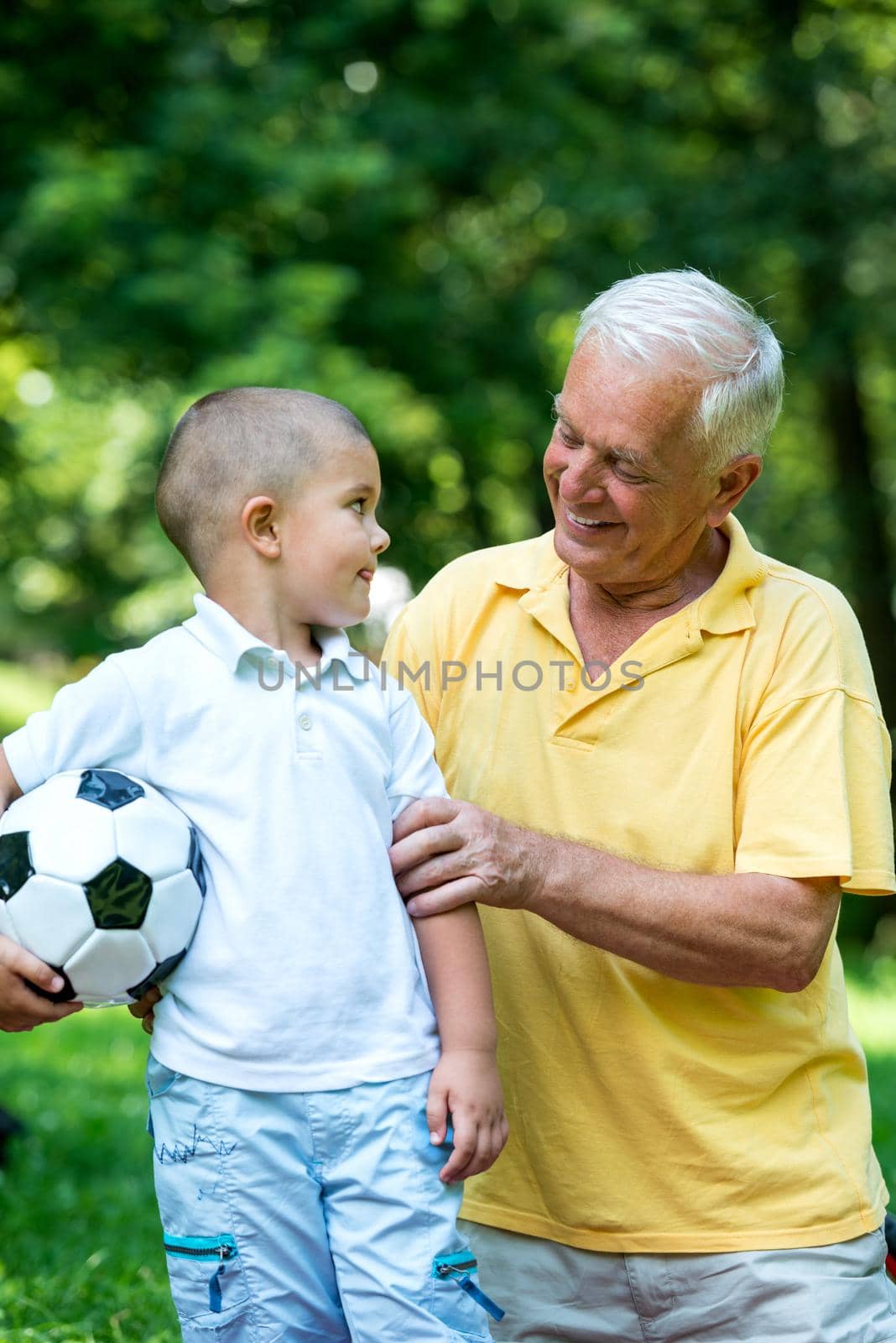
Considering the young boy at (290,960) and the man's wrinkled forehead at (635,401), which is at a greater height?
the man's wrinkled forehead at (635,401)

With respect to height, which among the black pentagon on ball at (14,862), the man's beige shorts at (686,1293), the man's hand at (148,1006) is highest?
the black pentagon on ball at (14,862)

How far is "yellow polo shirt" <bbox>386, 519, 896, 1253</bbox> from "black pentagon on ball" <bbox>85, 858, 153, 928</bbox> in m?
0.87

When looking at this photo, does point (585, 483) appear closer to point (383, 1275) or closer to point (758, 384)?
point (758, 384)

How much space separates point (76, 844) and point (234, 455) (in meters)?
0.68

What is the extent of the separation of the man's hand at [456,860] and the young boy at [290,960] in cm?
4

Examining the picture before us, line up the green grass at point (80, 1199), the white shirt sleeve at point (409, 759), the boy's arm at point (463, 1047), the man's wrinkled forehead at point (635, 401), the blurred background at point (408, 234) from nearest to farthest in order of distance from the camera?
the boy's arm at point (463, 1047), the white shirt sleeve at point (409, 759), the man's wrinkled forehead at point (635, 401), the green grass at point (80, 1199), the blurred background at point (408, 234)

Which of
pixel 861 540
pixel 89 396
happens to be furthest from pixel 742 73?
pixel 89 396

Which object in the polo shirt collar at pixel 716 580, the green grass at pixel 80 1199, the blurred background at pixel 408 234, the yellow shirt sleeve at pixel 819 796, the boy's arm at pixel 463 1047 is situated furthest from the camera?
the blurred background at pixel 408 234

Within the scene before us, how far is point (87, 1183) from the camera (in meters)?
5.20

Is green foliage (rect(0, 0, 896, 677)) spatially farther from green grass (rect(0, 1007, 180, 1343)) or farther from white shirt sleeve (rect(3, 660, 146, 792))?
white shirt sleeve (rect(3, 660, 146, 792))

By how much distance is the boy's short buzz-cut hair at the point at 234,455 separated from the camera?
94.0 inches

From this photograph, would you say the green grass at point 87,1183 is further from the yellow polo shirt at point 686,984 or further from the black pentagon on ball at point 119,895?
the black pentagon on ball at point 119,895

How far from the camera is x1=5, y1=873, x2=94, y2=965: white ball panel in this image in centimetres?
221

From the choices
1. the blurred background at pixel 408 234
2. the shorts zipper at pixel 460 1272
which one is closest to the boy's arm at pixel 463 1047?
the shorts zipper at pixel 460 1272
